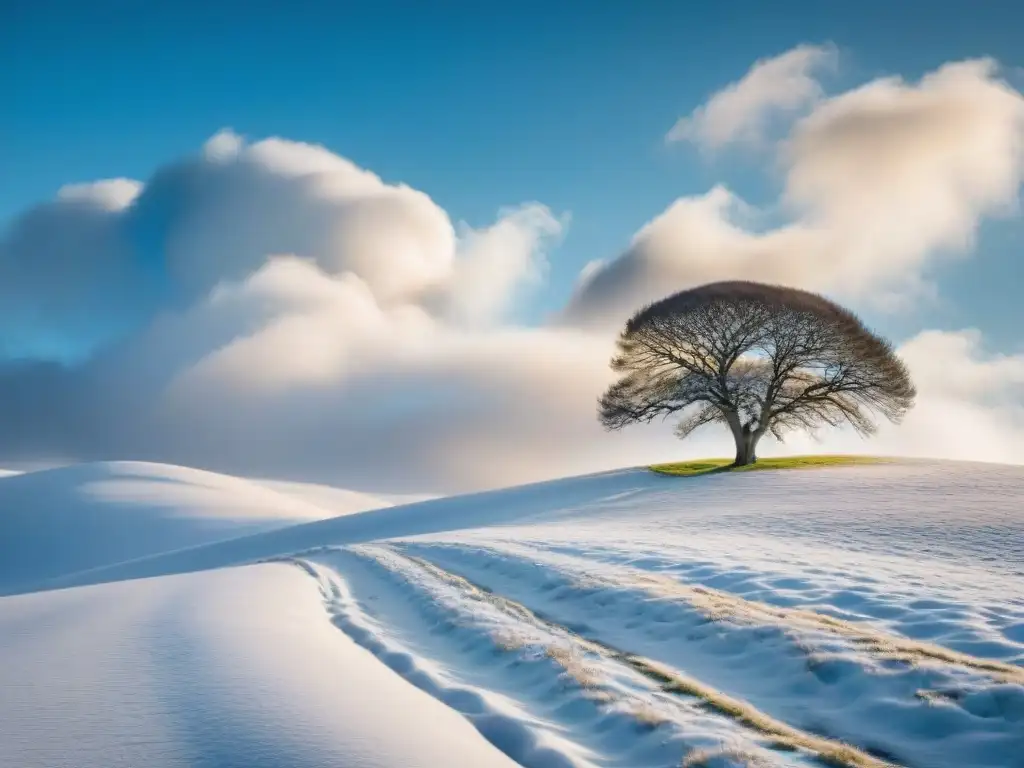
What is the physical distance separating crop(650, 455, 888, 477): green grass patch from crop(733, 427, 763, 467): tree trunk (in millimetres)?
465

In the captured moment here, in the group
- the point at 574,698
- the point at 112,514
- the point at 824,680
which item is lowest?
the point at 824,680

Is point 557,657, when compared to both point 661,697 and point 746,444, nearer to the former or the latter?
point 661,697

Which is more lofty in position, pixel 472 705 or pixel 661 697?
pixel 472 705

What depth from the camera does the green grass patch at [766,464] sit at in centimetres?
3425

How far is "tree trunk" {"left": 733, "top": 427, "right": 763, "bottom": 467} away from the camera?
35188 millimetres

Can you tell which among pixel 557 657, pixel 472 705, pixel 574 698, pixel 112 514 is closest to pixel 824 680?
pixel 574 698

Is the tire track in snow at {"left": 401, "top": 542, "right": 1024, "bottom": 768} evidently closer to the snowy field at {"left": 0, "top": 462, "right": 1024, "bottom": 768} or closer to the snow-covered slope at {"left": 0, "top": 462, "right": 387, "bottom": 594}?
the snowy field at {"left": 0, "top": 462, "right": 1024, "bottom": 768}

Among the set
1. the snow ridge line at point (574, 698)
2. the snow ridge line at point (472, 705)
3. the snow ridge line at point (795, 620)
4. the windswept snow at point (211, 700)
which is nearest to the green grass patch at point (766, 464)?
the snow ridge line at point (795, 620)

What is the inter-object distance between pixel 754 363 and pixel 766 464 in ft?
19.4

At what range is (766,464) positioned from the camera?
115ft

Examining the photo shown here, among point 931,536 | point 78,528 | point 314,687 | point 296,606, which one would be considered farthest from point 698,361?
point 78,528

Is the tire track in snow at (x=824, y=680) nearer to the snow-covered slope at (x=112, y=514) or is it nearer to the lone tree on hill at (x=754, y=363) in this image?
the lone tree on hill at (x=754, y=363)

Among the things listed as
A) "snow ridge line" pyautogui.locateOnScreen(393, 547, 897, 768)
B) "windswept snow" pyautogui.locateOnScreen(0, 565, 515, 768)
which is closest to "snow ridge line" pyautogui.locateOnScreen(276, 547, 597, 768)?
"windswept snow" pyautogui.locateOnScreen(0, 565, 515, 768)

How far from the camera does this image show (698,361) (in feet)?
117
